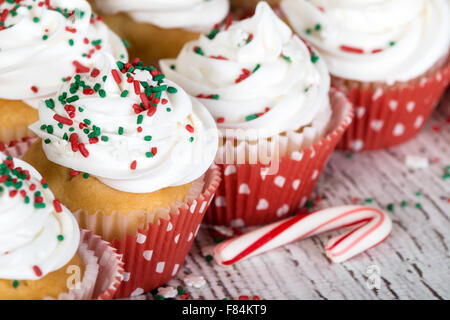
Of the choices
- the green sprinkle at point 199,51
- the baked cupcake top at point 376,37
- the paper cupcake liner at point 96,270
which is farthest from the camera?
the baked cupcake top at point 376,37

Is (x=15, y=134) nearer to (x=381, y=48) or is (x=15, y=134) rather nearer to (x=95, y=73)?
(x=95, y=73)

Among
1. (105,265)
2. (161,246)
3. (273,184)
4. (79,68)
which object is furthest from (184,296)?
(79,68)

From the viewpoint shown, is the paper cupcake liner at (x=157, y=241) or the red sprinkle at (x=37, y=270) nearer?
the red sprinkle at (x=37, y=270)

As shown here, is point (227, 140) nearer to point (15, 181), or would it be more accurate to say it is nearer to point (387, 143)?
point (15, 181)

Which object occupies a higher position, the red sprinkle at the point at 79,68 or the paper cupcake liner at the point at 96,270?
the red sprinkle at the point at 79,68

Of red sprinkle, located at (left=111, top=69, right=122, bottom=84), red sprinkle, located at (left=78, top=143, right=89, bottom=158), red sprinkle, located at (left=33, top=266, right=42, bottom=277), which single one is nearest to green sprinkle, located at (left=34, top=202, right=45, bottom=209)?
red sprinkle, located at (left=33, top=266, right=42, bottom=277)

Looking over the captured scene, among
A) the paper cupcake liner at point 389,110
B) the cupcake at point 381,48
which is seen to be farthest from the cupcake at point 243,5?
the paper cupcake liner at point 389,110

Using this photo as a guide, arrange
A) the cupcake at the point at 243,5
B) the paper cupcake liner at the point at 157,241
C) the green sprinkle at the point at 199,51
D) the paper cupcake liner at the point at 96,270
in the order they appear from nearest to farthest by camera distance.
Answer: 1. the paper cupcake liner at the point at 96,270
2. the paper cupcake liner at the point at 157,241
3. the green sprinkle at the point at 199,51
4. the cupcake at the point at 243,5

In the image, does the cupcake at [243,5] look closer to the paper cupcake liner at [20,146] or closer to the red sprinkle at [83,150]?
the paper cupcake liner at [20,146]
